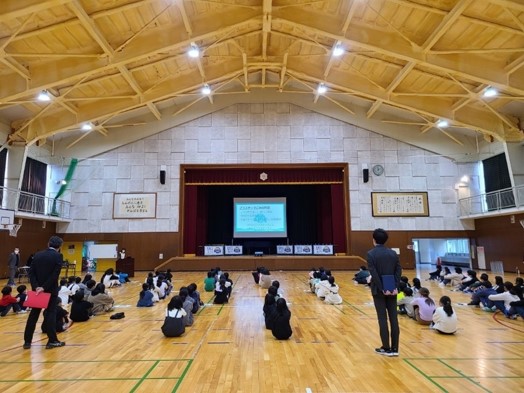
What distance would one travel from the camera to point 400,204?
59.2ft

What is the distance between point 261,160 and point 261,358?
1445 cm

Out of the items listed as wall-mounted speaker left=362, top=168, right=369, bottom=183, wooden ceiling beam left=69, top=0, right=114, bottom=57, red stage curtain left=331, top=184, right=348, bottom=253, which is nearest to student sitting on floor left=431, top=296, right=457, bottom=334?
wooden ceiling beam left=69, top=0, right=114, bottom=57

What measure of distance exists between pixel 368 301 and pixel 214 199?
48.7ft

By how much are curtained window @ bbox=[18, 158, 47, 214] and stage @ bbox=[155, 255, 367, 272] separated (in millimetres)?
6108

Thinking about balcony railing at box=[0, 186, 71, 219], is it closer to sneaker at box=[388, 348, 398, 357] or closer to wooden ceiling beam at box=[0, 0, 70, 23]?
wooden ceiling beam at box=[0, 0, 70, 23]

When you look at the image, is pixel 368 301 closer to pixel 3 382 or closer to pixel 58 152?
pixel 3 382

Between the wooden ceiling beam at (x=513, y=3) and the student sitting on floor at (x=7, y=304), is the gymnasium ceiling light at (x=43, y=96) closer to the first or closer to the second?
the student sitting on floor at (x=7, y=304)

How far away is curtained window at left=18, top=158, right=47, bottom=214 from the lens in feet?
50.4

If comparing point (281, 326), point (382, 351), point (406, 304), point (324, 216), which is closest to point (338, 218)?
point (324, 216)

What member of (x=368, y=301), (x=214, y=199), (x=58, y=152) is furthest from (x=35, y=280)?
(x=214, y=199)

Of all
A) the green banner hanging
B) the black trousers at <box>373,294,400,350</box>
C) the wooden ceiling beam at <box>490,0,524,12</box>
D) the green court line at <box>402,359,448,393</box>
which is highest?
the wooden ceiling beam at <box>490,0,524,12</box>

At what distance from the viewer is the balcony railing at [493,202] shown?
47.5 feet

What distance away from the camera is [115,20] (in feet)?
34.8

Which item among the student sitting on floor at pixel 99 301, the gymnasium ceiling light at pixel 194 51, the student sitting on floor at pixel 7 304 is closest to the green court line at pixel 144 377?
the student sitting on floor at pixel 99 301
